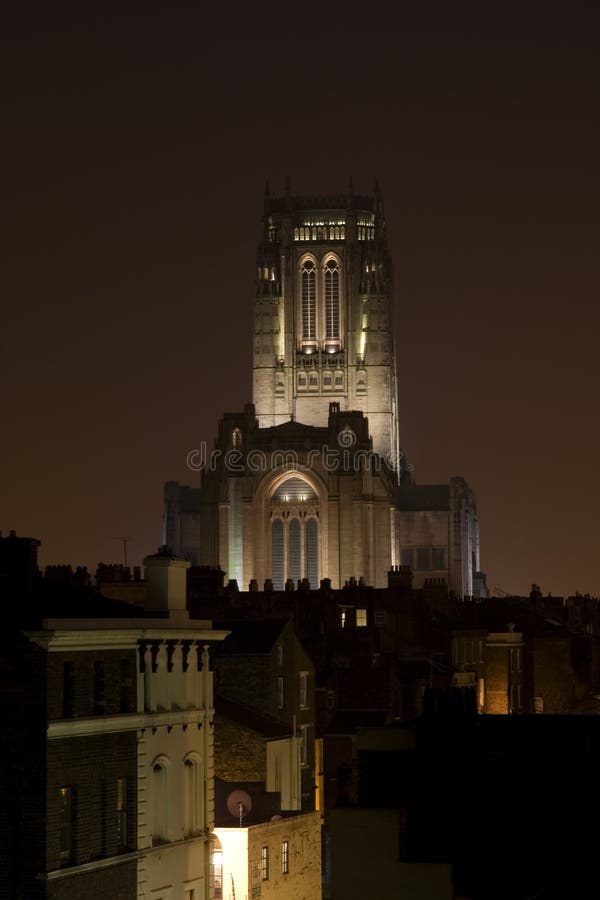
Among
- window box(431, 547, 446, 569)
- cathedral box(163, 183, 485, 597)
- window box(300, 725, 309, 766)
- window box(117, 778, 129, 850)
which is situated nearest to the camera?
window box(117, 778, 129, 850)

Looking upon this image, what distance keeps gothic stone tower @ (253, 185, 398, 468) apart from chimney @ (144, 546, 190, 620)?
12667cm

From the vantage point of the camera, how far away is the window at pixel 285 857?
50.7 metres

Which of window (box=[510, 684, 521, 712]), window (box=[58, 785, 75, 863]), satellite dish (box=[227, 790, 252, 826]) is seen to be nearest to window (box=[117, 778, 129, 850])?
window (box=[58, 785, 75, 863])

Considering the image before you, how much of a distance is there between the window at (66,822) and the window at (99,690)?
2.11 m

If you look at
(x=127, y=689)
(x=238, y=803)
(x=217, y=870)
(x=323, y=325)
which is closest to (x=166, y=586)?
(x=127, y=689)

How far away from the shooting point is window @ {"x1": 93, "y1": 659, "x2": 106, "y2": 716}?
39.9 meters

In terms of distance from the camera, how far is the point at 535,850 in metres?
24.4

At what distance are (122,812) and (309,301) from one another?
138620 millimetres

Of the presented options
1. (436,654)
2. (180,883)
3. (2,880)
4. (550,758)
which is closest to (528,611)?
(436,654)

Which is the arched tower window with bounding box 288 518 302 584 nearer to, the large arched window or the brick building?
the large arched window

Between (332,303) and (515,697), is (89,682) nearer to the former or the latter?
(515,697)

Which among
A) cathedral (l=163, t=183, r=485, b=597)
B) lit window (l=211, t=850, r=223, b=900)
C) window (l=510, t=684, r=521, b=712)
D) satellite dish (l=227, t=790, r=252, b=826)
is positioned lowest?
lit window (l=211, t=850, r=223, b=900)

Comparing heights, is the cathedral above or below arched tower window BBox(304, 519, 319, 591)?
above

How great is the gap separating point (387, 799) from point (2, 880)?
13.3m
